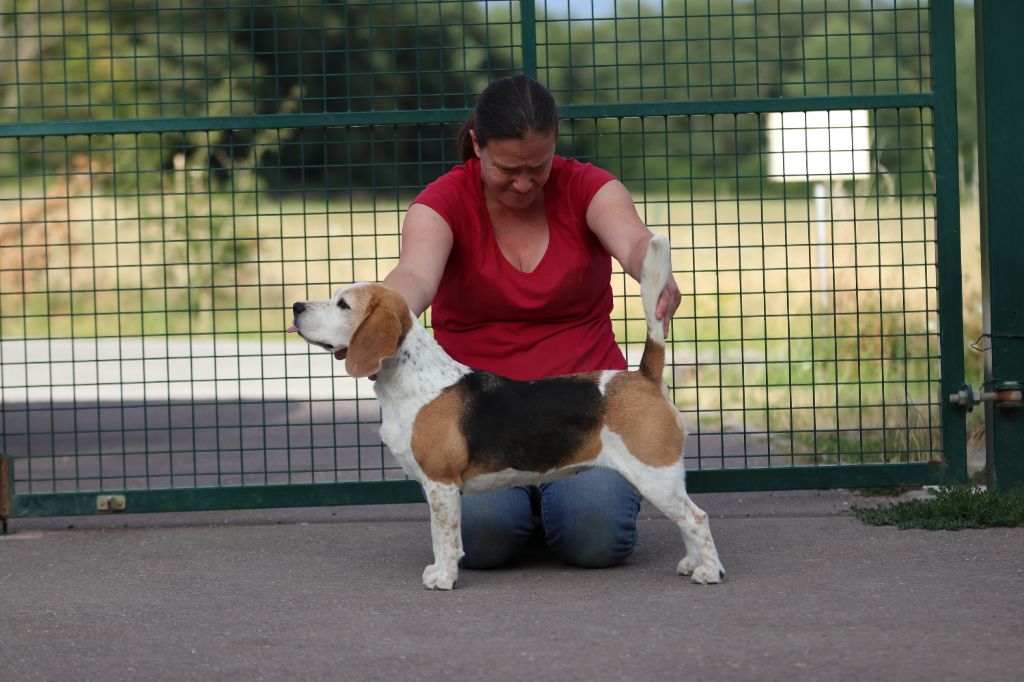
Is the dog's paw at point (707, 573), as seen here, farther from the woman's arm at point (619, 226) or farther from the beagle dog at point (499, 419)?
the woman's arm at point (619, 226)

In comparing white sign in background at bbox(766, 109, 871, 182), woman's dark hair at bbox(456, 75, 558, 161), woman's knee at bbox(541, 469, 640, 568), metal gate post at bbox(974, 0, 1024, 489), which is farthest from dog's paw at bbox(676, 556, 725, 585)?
metal gate post at bbox(974, 0, 1024, 489)

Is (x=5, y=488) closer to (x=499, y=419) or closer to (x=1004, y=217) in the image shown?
(x=499, y=419)

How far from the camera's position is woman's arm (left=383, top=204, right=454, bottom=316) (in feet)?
14.9

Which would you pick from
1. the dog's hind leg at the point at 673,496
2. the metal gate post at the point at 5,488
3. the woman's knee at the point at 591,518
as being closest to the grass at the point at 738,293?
the metal gate post at the point at 5,488

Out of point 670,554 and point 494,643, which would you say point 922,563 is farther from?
point 494,643

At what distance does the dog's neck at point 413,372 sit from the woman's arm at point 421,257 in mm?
213

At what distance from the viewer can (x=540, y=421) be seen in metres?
4.28

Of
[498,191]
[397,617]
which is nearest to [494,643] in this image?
[397,617]

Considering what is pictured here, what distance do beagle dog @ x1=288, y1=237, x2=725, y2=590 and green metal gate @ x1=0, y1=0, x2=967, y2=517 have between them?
1.03 m

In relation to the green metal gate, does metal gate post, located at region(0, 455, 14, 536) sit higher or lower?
lower

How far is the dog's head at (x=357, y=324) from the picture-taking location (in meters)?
4.12

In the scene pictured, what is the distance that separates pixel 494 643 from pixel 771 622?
0.82 m

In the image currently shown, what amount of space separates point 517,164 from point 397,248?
782 centimetres

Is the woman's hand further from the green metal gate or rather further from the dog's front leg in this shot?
the green metal gate
